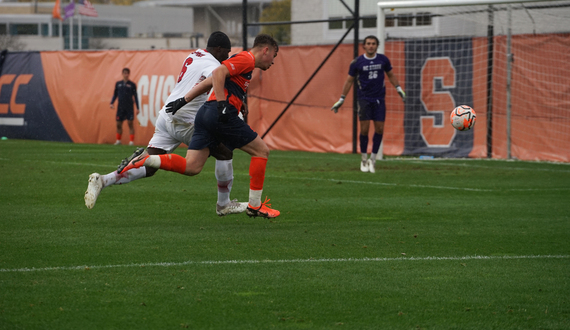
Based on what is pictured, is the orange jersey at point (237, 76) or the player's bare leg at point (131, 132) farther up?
the orange jersey at point (237, 76)

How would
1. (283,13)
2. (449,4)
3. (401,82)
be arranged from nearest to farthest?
(449,4) < (401,82) < (283,13)

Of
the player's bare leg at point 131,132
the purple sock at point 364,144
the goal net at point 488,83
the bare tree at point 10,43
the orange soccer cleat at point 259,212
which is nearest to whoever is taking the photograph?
the orange soccer cleat at point 259,212

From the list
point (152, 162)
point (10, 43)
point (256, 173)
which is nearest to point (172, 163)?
point (152, 162)

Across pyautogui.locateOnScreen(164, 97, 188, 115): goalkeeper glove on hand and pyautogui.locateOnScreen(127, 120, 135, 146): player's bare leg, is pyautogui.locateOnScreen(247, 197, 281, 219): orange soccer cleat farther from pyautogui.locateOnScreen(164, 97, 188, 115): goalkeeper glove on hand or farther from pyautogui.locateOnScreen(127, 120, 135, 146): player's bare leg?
pyautogui.locateOnScreen(127, 120, 135, 146): player's bare leg

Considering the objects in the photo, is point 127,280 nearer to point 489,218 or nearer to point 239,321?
point 239,321

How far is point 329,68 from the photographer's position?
62.1ft

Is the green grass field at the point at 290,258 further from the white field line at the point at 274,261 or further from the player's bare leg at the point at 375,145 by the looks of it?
the player's bare leg at the point at 375,145

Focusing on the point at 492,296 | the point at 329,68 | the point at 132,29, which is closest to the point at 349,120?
the point at 329,68

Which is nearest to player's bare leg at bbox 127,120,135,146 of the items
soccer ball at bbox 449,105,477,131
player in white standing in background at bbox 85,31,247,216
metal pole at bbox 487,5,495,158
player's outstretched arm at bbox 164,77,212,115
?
metal pole at bbox 487,5,495,158

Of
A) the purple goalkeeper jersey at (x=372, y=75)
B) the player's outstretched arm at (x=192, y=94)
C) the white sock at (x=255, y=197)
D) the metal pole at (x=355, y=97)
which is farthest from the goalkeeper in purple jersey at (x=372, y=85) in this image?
the player's outstretched arm at (x=192, y=94)

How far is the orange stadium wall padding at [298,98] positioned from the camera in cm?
1653

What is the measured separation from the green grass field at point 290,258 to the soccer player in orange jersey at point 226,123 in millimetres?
579

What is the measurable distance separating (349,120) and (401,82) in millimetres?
1624

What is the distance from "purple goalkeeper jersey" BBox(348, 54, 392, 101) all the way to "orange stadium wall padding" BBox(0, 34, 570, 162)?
4155mm
